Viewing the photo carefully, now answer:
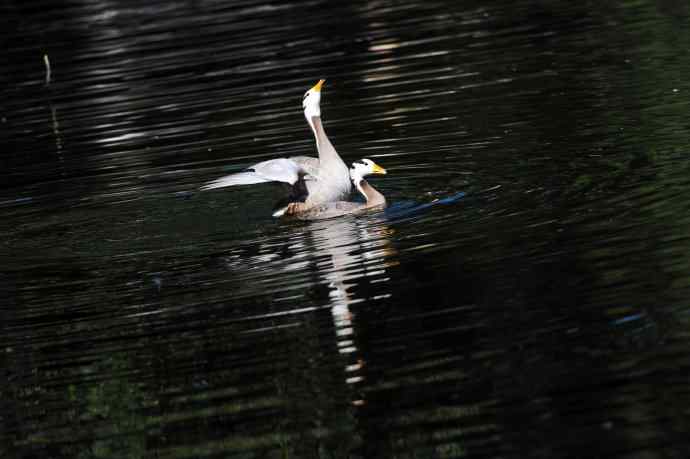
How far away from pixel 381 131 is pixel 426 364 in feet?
31.2

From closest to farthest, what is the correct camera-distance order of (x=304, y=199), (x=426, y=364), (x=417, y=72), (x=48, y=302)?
(x=426, y=364)
(x=48, y=302)
(x=304, y=199)
(x=417, y=72)

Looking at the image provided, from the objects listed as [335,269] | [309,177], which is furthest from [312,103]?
[335,269]

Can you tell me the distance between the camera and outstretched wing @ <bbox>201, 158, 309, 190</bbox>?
14859 millimetres

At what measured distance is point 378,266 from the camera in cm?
1197

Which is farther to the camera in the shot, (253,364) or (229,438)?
(253,364)

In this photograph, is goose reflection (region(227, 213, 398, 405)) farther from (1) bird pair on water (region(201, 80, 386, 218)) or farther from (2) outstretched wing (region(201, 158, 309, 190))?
(2) outstretched wing (region(201, 158, 309, 190))

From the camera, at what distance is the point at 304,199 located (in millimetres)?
14953

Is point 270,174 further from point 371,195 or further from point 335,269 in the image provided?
point 335,269

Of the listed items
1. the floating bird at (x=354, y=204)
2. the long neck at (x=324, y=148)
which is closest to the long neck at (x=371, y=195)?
the floating bird at (x=354, y=204)

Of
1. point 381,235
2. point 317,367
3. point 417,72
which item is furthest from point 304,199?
point 417,72

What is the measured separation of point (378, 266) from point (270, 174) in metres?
3.19

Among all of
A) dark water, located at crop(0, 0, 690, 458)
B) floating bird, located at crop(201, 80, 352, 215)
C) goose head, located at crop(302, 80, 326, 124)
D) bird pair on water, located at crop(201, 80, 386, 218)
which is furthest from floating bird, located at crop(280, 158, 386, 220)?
goose head, located at crop(302, 80, 326, 124)

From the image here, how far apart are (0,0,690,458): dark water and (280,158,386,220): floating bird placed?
0.92 feet

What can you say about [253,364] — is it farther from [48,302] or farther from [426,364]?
[48,302]
